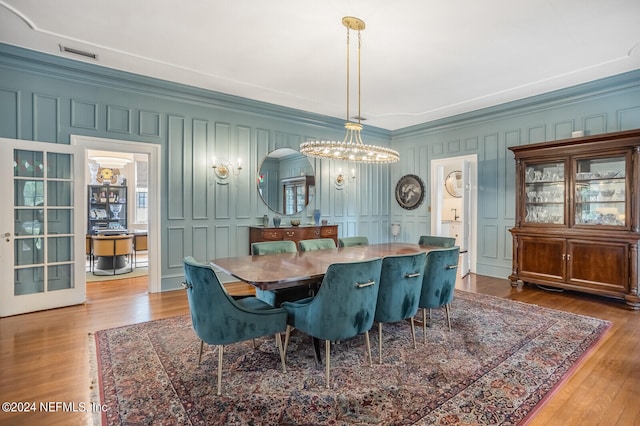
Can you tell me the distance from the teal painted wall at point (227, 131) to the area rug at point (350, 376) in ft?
6.93

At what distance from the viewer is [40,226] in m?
3.81

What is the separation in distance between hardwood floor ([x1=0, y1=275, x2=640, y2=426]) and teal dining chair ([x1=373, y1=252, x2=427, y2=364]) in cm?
106

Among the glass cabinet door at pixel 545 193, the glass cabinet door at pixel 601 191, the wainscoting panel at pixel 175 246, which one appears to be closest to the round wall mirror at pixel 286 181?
the wainscoting panel at pixel 175 246

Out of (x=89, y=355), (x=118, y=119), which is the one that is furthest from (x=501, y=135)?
(x=89, y=355)

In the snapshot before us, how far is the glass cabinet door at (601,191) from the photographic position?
13.7 feet

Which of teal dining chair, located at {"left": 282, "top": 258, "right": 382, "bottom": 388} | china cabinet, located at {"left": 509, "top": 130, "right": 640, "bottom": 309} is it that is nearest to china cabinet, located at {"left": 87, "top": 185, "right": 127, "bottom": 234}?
teal dining chair, located at {"left": 282, "top": 258, "right": 382, "bottom": 388}

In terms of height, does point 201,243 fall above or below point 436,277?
above

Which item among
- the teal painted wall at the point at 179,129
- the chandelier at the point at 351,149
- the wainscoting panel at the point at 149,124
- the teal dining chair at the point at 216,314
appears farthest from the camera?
the wainscoting panel at the point at 149,124

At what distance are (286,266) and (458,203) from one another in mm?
6214

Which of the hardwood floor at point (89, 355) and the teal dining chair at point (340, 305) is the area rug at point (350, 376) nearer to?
the hardwood floor at point (89, 355)

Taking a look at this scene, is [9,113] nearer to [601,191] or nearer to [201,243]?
[201,243]

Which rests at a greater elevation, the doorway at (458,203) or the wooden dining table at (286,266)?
the doorway at (458,203)

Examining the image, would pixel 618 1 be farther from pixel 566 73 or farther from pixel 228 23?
pixel 228 23

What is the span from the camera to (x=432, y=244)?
4285mm
